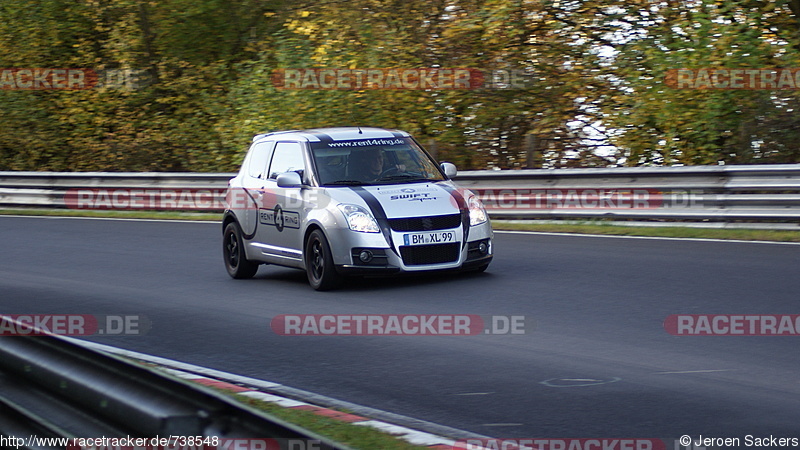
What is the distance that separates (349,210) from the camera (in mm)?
11219

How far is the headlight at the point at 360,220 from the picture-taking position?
11125 mm

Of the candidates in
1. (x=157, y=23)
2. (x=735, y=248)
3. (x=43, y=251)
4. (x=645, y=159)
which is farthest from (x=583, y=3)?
(x=157, y=23)

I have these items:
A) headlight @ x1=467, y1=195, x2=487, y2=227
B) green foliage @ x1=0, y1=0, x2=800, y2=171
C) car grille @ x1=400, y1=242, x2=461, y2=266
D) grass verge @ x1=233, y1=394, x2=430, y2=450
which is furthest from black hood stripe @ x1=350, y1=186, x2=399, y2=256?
green foliage @ x1=0, y1=0, x2=800, y2=171

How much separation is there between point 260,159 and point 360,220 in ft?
8.37

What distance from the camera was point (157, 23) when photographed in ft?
106

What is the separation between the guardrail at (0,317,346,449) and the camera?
3.98 metres

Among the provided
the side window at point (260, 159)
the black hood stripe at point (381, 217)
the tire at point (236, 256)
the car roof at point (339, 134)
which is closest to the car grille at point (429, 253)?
the black hood stripe at point (381, 217)

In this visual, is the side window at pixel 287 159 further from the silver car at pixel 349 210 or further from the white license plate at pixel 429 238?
the white license plate at pixel 429 238

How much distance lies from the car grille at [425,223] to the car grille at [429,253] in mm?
184

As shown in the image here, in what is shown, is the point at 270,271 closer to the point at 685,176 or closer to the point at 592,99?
the point at 685,176

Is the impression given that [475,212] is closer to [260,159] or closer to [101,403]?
[260,159]

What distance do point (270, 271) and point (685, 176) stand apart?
241 inches

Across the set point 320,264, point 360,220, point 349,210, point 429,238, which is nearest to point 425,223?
point 429,238

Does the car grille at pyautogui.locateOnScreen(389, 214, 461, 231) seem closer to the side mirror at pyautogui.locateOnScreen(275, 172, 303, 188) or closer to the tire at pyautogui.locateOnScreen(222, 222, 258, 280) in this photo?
the side mirror at pyautogui.locateOnScreen(275, 172, 303, 188)
